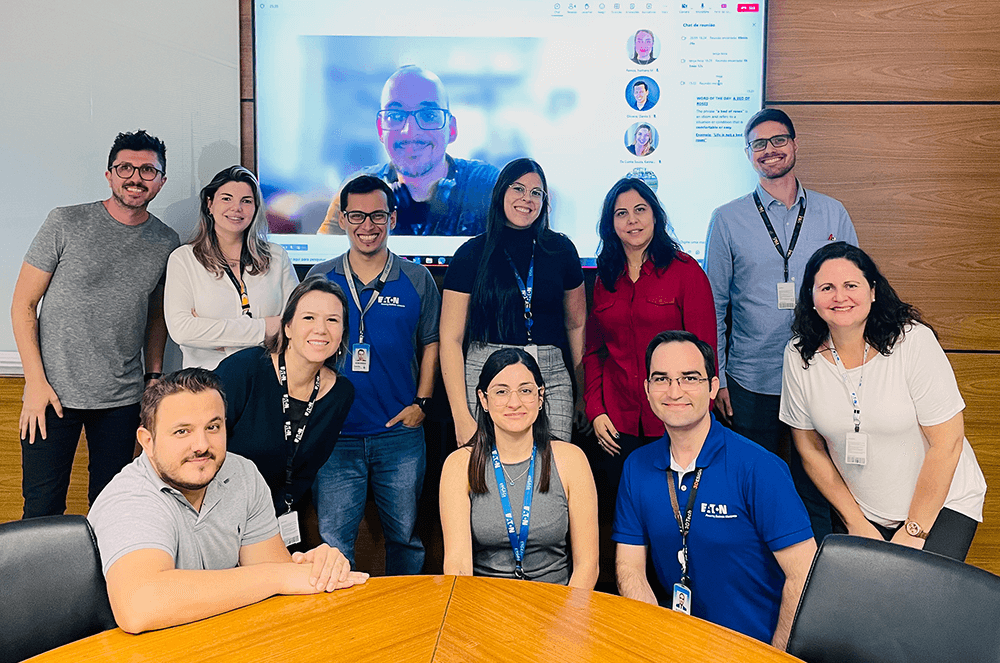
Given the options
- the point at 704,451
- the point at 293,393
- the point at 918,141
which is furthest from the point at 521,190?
the point at 918,141

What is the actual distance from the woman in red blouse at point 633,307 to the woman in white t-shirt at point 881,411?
0.48 metres

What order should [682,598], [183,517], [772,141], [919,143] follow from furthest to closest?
[919,143] < [772,141] < [682,598] < [183,517]

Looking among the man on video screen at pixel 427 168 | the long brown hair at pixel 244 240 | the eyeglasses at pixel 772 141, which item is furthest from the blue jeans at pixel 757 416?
the long brown hair at pixel 244 240

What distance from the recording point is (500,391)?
2.34 m

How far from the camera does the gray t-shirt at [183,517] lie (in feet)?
5.46

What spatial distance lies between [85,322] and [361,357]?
1082mm

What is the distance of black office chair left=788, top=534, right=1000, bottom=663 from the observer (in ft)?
4.88

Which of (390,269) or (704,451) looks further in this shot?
(390,269)

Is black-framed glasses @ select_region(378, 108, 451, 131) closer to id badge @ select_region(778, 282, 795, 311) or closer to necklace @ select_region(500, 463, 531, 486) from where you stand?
id badge @ select_region(778, 282, 795, 311)

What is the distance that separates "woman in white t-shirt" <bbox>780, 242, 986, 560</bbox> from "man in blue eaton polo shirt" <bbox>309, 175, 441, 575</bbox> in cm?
145

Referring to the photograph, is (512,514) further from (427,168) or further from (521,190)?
(427,168)

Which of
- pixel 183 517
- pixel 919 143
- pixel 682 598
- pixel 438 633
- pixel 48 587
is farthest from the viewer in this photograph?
pixel 919 143

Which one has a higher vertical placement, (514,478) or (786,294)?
(786,294)

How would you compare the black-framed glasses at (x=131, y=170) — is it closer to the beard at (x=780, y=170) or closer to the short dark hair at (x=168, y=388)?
the short dark hair at (x=168, y=388)
